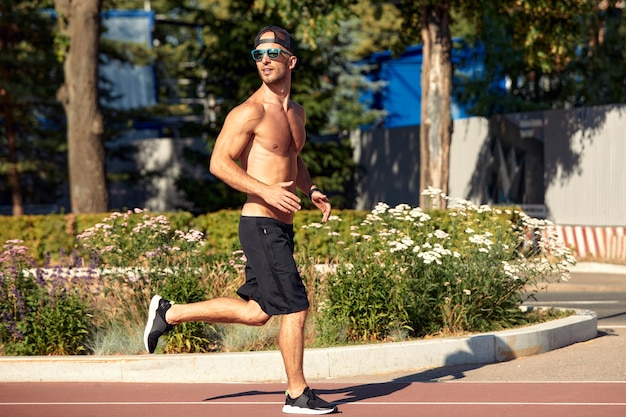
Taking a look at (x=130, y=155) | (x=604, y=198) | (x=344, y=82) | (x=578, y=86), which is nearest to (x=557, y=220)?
(x=604, y=198)

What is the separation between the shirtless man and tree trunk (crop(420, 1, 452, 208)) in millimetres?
16410

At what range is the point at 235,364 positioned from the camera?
936 centimetres

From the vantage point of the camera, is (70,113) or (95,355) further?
(70,113)

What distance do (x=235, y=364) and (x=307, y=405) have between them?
1830mm

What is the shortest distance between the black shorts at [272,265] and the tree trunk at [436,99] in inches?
650

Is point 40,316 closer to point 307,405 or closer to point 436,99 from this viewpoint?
point 307,405

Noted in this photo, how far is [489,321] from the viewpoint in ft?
36.3

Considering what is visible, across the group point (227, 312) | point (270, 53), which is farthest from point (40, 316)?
point (270, 53)

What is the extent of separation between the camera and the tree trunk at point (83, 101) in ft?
79.0

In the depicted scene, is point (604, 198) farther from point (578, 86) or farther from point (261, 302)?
point (261, 302)

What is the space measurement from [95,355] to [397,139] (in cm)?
2222

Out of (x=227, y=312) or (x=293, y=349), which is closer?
(x=293, y=349)

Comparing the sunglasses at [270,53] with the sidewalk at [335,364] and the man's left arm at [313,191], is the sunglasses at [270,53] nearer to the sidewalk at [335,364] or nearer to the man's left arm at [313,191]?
the man's left arm at [313,191]

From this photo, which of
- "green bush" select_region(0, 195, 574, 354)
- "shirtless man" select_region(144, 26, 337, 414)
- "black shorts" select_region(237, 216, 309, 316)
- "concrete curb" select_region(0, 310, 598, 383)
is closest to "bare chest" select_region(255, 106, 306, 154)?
"shirtless man" select_region(144, 26, 337, 414)
